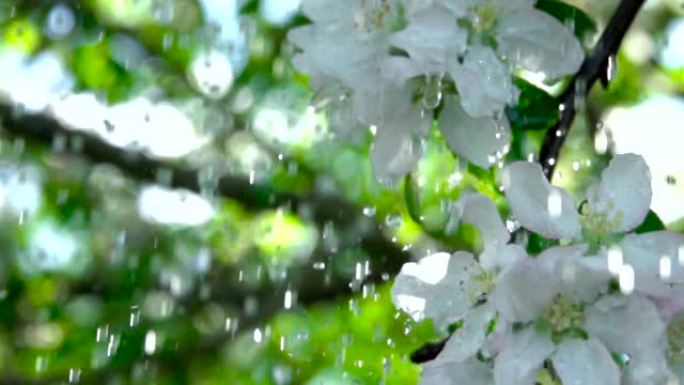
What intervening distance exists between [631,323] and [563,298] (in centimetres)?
3

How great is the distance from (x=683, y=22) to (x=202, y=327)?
64 centimetres

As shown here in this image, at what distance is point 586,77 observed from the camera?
69 centimetres

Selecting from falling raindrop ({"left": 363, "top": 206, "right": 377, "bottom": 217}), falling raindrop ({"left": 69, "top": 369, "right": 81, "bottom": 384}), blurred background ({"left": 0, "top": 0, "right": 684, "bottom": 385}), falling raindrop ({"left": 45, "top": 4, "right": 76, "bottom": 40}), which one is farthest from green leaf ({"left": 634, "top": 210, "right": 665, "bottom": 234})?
falling raindrop ({"left": 45, "top": 4, "right": 76, "bottom": 40})

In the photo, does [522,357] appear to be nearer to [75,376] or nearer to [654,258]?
[654,258]

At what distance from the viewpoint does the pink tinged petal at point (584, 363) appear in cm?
49

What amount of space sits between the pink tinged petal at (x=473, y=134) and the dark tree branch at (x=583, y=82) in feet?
0.10

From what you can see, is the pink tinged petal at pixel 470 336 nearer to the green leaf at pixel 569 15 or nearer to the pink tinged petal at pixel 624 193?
the pink tinged petal at pixel 624 193

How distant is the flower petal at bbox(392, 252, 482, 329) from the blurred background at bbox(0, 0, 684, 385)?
0.76 meters

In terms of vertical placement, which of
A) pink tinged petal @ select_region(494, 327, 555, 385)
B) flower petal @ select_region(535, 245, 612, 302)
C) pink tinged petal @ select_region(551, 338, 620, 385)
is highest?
flower petal @ select_region(535, 245, 612, 302)

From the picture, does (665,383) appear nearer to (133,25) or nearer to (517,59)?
Result: (517,59)

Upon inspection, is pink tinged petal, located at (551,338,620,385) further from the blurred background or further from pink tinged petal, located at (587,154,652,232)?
the blurred background

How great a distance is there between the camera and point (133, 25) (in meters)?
1.67

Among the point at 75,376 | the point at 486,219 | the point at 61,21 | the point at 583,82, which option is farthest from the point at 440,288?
the point at 61,21

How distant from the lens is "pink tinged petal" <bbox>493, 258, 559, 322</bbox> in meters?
0.49
